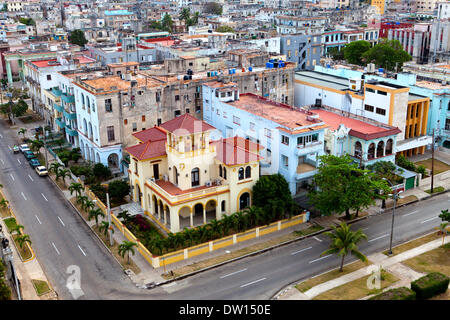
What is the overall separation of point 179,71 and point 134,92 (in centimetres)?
2124

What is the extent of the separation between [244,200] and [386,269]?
20.7 metres

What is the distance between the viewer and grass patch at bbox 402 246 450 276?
180ft

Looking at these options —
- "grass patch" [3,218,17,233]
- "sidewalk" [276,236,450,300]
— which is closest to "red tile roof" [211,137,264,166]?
"sidewalk" [276,236,450,300]

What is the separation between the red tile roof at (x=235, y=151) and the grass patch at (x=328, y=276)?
17.8 meters

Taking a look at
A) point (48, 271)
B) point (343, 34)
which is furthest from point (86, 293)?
point (343, 34)

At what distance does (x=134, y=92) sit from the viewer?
8119 centimetres

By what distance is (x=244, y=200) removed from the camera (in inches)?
2643

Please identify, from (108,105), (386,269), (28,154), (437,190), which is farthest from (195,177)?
(28,154)

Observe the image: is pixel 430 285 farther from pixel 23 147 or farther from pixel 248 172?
pixel 23 147

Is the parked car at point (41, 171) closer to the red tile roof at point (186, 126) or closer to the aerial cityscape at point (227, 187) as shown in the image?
the aerial cityscape at point (227, 187)

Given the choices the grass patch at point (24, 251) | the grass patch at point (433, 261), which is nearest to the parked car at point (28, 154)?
the grass patch at point (24, 251)

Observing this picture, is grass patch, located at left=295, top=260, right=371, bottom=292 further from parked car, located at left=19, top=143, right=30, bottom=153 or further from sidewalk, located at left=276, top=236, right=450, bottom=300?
parked car, located at left=19, top=143, right=30, bottom=153

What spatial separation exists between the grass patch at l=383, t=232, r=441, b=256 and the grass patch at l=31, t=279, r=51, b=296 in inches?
1517

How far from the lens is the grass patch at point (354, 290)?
49975 mm
